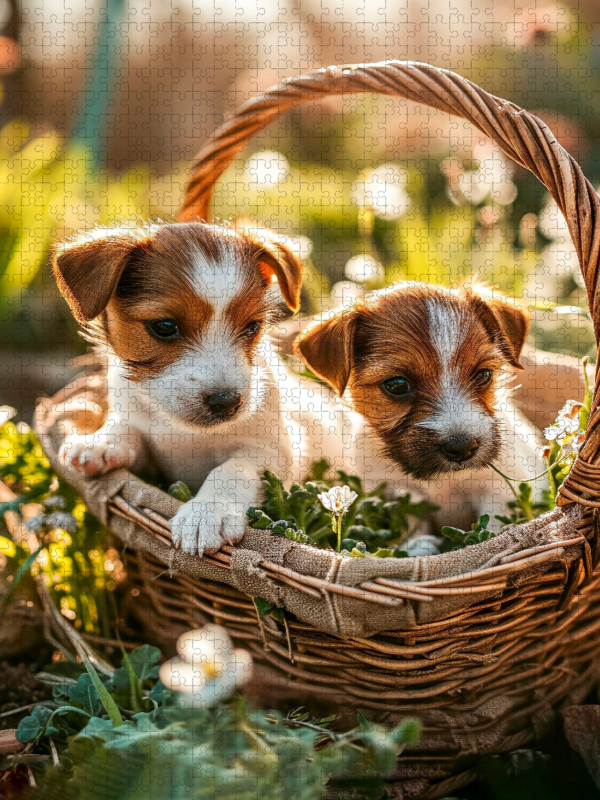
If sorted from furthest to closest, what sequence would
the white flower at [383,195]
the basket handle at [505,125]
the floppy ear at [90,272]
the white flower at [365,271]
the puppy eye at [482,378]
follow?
the white flower at [383,195] → the white flower at [365,271] → the puppy eye at [482,378] → the floppy ear at [90,272] → the basket handle at [505,125]

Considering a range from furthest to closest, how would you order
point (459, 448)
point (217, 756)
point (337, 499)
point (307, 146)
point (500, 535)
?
1. point (307, 146)
2. point (459, 448)
3. point (337, 499)
4. point (500, 535)
5. point (217, 756)

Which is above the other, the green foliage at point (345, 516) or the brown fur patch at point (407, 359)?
the brown fur patch at point (407, 359)

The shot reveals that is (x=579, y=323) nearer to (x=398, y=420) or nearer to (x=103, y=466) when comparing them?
(x=398, y=420)

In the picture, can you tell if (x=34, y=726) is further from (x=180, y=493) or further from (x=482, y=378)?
(x=482, y=378)

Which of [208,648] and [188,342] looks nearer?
[208,648]

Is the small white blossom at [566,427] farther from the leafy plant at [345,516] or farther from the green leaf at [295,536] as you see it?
the green leaf at [295,536]

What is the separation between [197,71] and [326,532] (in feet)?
24.4

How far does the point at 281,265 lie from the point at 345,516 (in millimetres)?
942

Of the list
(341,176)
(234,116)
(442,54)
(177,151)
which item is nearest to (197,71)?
(177,151)

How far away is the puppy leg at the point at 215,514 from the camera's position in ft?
7.07

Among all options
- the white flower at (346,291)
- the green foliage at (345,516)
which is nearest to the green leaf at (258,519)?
the green foliage at (345,516)

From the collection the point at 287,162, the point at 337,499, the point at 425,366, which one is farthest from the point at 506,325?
the point at 287,162

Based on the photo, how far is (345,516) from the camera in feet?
8.65

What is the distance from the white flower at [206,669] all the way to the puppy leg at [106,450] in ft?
2.19
